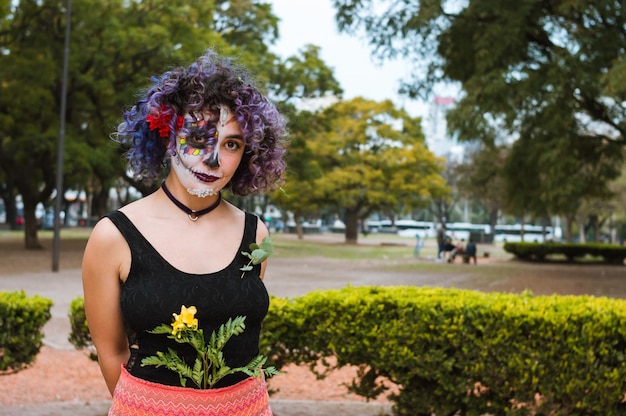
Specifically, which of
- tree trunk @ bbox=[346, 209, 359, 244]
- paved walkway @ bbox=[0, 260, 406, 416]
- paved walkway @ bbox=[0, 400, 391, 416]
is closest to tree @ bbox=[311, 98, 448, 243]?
tree trunk @ bbox=[346, 209, 359, 244]

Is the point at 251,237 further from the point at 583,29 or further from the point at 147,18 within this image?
the point at 147,18

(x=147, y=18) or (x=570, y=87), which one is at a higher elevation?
(x=147, y=18)

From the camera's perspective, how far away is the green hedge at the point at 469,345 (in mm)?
4855

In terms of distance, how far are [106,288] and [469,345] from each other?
333cm

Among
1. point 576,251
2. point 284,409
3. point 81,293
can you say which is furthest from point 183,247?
point 576,251

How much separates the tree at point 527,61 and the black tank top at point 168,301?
14.4 metres

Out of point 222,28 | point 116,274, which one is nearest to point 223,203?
point 116,274

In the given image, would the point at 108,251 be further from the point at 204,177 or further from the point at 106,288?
the point at 204,177

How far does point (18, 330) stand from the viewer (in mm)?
5730

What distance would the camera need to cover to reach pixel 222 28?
35.1 metres

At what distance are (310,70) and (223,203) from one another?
30932mm

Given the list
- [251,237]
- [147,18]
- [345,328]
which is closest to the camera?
[251,237]

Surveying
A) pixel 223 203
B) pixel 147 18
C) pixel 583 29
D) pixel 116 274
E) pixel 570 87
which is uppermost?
pixel 147 18

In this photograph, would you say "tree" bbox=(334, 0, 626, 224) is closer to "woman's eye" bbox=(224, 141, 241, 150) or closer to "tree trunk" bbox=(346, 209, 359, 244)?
"woman's eye" bbox=(224, 141, 241, 150)
